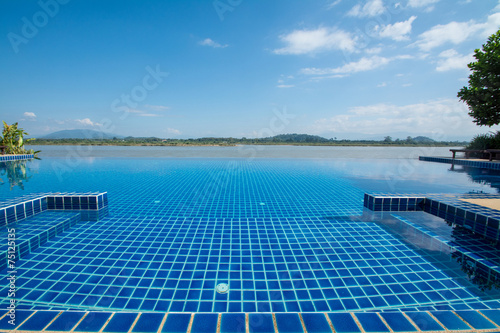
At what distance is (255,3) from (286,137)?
1502 inches

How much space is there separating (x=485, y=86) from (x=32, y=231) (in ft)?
39.8

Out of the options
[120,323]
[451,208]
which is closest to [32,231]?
[120,323]

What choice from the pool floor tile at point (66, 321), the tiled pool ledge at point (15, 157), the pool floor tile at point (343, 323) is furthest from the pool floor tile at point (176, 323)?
the tiled pool ledge at point (15, 157)

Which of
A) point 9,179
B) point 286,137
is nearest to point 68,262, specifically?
point 9,179

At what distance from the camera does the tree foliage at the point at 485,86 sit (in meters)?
7.39

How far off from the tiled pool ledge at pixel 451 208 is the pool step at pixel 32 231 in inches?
171

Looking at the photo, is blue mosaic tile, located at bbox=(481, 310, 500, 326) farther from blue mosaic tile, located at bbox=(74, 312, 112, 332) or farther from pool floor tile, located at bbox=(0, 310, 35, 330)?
pool floor tile, located at bbox=(0, 310, 35, 330)

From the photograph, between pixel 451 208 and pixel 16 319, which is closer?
pixel 16 319

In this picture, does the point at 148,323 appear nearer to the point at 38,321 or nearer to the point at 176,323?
the point at 176,323

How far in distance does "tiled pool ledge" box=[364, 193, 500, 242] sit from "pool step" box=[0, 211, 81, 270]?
4336 mm

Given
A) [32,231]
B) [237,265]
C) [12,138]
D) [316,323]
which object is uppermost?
[12,138]

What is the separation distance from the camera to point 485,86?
25.7ft

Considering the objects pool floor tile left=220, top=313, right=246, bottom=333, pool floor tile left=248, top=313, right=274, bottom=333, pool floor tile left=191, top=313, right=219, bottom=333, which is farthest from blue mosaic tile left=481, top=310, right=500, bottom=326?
pool floor tile left=191, top=313, right=219, bottom=333

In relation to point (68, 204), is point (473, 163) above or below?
above
